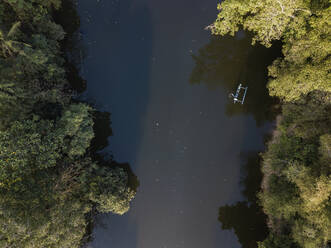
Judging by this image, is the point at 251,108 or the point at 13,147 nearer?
the point at 13,147

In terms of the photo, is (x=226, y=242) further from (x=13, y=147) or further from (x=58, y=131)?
(x=13, y=147)

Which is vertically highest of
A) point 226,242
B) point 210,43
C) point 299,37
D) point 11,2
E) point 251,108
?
point 210,43

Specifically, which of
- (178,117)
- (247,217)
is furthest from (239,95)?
(247,217)

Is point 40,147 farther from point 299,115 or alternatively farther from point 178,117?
point 299,115

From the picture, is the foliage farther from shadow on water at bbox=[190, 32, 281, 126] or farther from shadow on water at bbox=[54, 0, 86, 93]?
shadow on water at bbox=[54, 0, 86, 93]

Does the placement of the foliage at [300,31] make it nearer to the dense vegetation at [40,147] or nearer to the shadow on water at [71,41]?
the shadow on water at [71,41]

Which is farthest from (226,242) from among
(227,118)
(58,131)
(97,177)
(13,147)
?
(13,147)

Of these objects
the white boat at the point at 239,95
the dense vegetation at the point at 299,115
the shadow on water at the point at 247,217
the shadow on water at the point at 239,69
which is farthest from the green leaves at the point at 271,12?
the shadow on water at the point at 247,217
